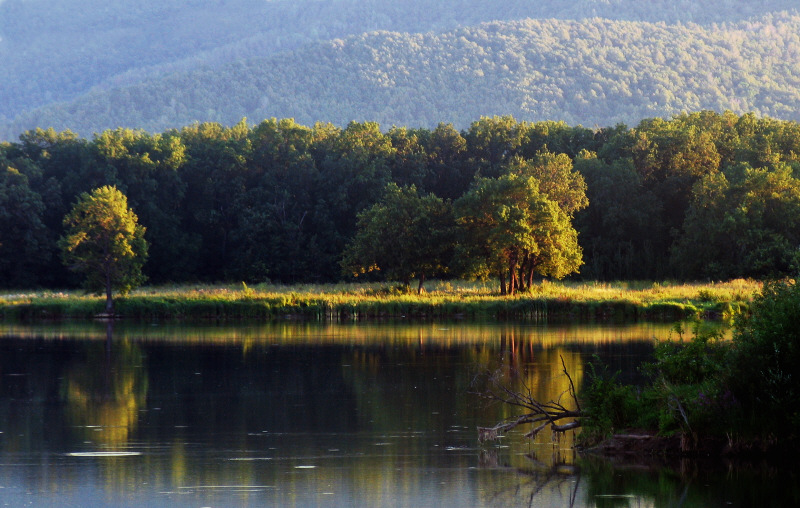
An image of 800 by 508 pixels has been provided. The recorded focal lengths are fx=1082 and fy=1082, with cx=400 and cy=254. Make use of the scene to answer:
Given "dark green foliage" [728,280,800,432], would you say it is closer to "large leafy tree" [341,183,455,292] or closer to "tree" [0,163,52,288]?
"large leafy tree" [341,183,455,292]

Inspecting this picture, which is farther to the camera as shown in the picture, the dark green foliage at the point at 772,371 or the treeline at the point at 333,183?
the treeline at the point at 333,183

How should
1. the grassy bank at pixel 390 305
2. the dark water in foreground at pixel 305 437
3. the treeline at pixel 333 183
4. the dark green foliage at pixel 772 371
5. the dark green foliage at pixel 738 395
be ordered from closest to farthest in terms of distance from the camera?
the dark water in foreground at pixel 305 437 < the dark green foliage at pixel 772 371 < the dark green foliage at pixel 738 395 < the grassy bank at pixel 390 305 < the treeline at pixel 333 183

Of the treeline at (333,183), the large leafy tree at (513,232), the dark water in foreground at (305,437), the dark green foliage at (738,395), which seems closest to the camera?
the dark water in foreground at (305,437)

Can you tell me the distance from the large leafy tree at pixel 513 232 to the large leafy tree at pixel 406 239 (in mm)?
2258

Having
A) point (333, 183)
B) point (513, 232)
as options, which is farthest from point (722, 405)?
point (333, 183)

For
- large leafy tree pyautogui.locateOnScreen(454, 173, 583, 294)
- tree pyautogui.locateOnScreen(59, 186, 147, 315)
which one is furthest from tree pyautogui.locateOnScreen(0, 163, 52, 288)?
large leafy tree pyautogui.locateOnScreen(454, 173, 583, 294)

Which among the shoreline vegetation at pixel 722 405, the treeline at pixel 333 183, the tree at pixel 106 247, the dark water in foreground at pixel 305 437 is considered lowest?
the dark water in foreground at pixel 305 437

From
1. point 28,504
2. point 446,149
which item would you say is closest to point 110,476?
point 28,504

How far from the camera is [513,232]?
2286 inches

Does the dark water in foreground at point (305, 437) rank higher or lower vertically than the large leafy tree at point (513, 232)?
lower

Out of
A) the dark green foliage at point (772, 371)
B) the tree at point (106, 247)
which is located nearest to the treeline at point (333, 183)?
the tree at point (106, 247)

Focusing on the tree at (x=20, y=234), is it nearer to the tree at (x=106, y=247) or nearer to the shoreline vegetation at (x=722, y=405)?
the tree at (x=106, y=247)

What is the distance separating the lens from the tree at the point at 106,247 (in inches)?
2101

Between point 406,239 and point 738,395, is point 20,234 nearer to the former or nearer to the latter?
point 406,239
